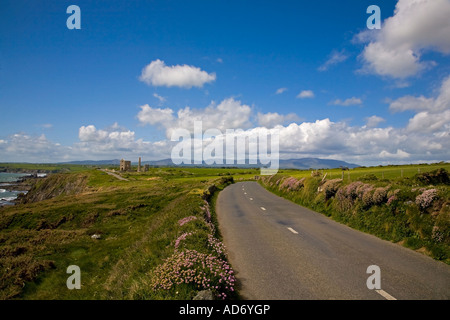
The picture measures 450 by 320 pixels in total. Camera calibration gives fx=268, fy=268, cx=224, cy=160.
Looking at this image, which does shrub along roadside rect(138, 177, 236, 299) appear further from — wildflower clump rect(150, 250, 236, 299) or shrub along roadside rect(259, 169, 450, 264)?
shrub along roadside rect(259, 169, 450, 264)

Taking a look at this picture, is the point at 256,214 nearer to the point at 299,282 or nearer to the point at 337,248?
the point at 337,248

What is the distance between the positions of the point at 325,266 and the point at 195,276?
189 inches

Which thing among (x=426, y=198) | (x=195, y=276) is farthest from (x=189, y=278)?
(x=426, y=198)

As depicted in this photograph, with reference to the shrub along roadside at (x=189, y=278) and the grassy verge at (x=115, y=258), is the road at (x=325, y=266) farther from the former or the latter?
the grassy verge at (x=115, y=258)

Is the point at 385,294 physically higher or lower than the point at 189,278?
lower

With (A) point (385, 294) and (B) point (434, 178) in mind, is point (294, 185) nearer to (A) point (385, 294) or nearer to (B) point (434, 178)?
(B) point (434, 178)

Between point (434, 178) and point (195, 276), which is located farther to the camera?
point (434, 178)

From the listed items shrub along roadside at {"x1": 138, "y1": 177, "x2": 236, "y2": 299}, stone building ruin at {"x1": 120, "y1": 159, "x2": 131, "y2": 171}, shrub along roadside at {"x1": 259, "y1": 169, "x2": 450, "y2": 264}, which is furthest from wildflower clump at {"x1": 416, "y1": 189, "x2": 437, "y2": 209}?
stone building ruin at {"x1": 120, "y1": 159, "x2": 131, "y2": 171}

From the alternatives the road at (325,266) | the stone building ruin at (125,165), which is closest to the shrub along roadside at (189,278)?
the road at (325,266)

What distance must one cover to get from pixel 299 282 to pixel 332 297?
3.89 ft

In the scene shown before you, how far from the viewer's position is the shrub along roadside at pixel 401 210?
11328 millimetres

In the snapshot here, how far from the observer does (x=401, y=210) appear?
45.5ft

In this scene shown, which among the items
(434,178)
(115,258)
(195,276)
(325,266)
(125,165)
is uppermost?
(434,178)

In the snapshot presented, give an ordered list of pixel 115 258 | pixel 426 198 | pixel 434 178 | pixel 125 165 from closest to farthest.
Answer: pixel 426 198 → pixel 115 258 → pixel 434 178 → pixel 125 165
